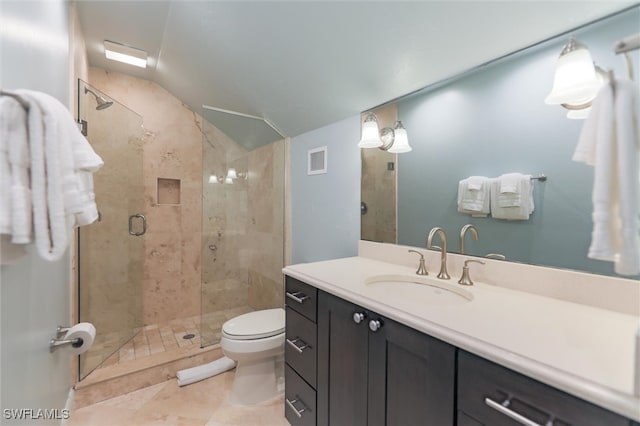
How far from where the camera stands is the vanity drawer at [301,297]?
4.29ft

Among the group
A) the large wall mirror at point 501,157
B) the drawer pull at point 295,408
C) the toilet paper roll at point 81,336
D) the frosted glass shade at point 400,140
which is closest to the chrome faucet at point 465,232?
the large wall mirror at point 501,157

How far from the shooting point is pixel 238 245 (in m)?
2.65

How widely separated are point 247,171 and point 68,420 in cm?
206

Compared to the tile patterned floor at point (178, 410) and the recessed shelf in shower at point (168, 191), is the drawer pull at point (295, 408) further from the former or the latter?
the recessed shelf in shower at point (168, 191)

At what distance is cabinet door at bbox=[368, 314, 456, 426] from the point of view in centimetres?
79

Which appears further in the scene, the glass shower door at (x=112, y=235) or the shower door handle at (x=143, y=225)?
the shower door handle at (x=143, y=225)

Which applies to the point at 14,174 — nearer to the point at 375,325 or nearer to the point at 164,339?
the point at 375,325

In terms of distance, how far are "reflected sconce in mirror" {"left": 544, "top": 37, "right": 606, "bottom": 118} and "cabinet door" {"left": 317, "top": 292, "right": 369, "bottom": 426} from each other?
110 cm

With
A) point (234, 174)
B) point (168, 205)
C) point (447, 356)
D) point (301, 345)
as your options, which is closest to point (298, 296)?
point (301, 345)

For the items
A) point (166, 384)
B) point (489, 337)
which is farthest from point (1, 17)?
point (166, 384)

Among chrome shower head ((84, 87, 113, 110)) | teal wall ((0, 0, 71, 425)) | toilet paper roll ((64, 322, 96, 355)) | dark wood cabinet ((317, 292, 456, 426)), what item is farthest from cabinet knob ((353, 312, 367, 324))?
chrome shower head ((84, 87, 113, 110))

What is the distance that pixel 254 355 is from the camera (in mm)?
1664

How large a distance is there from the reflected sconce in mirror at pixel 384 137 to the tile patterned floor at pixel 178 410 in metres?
1.75

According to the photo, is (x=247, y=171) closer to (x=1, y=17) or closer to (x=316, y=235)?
(x=316, y=235)
